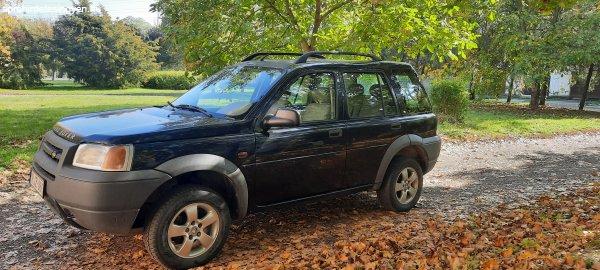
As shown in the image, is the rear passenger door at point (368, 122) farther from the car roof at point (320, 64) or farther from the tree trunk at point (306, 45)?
the tree trunk at point (306, 45)

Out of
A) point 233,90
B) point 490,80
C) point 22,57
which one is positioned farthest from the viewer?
point 22,57

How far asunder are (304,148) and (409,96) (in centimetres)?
195

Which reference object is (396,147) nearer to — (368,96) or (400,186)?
(400,186)

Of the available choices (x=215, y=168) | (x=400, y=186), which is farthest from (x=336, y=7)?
(x=215, y=168)

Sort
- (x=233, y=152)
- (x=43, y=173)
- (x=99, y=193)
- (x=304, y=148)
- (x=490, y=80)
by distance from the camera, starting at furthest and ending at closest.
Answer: (x=490, y=80), (x=304, y=148), (x=233, y=152), (x=43, y=173), (x=99, y=193)

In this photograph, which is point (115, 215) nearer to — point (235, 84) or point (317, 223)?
point (235, 84)

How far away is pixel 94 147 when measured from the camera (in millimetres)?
3855

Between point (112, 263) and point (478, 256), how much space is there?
3.31m

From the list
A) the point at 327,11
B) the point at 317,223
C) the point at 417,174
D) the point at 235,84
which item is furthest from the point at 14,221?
the point at 327,11

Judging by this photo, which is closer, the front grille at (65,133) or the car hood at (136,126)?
the car hood at (136,126)

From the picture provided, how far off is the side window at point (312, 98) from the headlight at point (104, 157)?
61.4 inches

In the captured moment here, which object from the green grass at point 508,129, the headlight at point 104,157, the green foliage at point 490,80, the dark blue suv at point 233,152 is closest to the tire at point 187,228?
the dark blue suv at point 233,152

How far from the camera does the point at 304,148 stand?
483cm

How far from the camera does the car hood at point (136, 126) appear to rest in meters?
3.90
